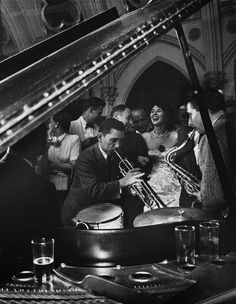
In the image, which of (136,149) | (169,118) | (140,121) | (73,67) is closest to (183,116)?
(169,118)

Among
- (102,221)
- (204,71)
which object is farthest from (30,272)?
(204,71)

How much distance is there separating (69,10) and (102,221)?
108 inches

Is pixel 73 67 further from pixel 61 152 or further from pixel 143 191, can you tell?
pixel 61 152

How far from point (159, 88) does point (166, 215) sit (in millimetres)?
1168

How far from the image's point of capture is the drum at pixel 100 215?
10.7ft

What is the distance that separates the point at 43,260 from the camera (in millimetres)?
1344

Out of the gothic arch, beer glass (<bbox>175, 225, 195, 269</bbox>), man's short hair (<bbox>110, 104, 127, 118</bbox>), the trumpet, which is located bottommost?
beer glass (<bbox>175, 225, 195, 269</bbox>)

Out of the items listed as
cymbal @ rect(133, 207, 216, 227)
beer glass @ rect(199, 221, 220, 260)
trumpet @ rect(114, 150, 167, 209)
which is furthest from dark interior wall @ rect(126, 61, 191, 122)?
beer glass @ rect(199, 221, 220, 260)

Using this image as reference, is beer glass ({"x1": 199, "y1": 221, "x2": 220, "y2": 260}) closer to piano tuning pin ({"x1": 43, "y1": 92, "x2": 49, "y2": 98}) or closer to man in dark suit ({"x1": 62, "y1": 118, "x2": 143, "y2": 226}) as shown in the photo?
piano tuning pin ({"x1": 43, "y1": 92, "x2": 49, "y2": 98})

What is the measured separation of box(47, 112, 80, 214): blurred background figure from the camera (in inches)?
133

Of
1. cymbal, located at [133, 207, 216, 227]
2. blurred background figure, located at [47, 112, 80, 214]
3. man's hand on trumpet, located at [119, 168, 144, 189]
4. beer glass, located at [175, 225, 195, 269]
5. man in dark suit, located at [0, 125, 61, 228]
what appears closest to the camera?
beer glass, located at [175, 225, 195, 269]

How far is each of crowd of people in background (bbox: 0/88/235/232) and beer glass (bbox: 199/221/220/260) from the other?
1.57 metres

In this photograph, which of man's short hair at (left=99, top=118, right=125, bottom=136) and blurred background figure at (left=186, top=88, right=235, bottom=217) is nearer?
blurred background figure at (left=186, top=88, right=235, bottom=217)

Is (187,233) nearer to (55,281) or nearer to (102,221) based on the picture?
(55,281)
